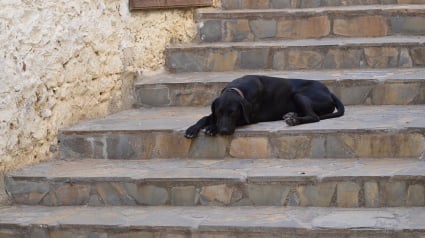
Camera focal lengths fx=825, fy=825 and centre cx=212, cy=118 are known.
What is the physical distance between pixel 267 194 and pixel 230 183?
0.24m

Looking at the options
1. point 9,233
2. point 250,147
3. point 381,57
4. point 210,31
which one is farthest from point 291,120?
point 210,31

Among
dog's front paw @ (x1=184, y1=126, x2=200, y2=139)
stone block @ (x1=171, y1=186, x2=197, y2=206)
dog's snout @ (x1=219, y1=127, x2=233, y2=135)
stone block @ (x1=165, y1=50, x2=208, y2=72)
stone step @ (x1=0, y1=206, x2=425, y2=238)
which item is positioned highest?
stone block @ (x1=165, y1=50, x2=208, y2=72)

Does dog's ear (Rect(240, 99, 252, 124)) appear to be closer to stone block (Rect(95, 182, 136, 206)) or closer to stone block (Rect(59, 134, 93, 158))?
stone block (Rect(95, 182, 136, 206))

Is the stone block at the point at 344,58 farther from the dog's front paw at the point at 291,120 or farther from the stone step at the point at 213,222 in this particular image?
the stone step at the point at 213,222

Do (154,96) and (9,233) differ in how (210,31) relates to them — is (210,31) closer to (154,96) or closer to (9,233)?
(154,96)

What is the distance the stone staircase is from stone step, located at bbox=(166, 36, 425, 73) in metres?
0.01

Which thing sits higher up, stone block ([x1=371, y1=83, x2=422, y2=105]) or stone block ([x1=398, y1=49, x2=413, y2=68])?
stone block ([x1=398, y1=49, x2=413, y2=68])

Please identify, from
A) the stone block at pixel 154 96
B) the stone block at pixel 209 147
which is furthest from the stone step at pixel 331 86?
the stone block at pixel 209 147

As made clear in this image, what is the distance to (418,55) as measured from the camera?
696 centimetres

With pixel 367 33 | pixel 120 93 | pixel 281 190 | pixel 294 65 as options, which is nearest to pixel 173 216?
pixel 281 190

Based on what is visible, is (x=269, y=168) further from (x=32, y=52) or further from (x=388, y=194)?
(x=32, y=52)

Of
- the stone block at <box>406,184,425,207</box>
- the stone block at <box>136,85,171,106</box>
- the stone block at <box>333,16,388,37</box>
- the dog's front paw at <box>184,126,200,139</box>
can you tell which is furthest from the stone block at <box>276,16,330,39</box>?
the stone block at <box>406,184,425,207</box>

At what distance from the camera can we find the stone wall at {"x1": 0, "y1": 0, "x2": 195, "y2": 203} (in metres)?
5.38

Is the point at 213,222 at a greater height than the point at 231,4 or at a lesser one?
lesser
